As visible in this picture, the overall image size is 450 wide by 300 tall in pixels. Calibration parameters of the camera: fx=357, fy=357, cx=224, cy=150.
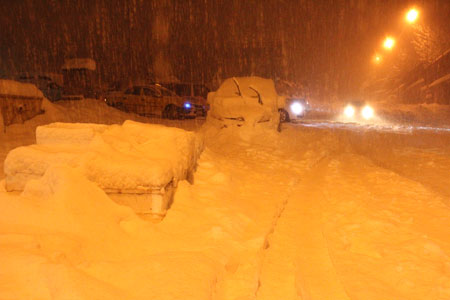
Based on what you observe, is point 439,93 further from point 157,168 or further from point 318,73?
point 157,168

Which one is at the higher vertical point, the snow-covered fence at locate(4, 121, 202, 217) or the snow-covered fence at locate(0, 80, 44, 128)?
the snow-covered fence at locate(0, 80, 44, 128)

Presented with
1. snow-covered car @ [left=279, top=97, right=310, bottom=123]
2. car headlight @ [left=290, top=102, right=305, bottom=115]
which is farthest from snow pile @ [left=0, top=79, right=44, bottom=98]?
car headlight @ [left=290, top=102, right=305, bottom=115]

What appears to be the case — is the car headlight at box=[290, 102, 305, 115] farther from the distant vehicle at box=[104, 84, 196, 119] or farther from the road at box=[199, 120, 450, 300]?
the road at box=[199, 120, 450, 300]

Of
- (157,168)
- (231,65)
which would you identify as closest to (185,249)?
(157,168)

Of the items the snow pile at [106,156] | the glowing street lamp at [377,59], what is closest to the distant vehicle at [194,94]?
the snow pile at [106,156]

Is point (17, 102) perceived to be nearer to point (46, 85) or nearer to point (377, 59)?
point (46, 85)

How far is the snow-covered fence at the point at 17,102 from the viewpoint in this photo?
419 inches

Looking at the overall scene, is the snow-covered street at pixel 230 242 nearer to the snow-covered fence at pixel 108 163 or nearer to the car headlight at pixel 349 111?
the snow-covered fence at pixel 108 163

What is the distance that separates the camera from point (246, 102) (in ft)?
37.5

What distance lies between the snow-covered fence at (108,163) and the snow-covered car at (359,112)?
69.0 feet

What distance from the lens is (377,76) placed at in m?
37.3

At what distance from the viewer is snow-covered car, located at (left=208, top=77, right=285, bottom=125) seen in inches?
440

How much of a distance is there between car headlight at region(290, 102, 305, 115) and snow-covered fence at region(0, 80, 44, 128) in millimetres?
11293

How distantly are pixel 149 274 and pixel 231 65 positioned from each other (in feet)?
99.0
